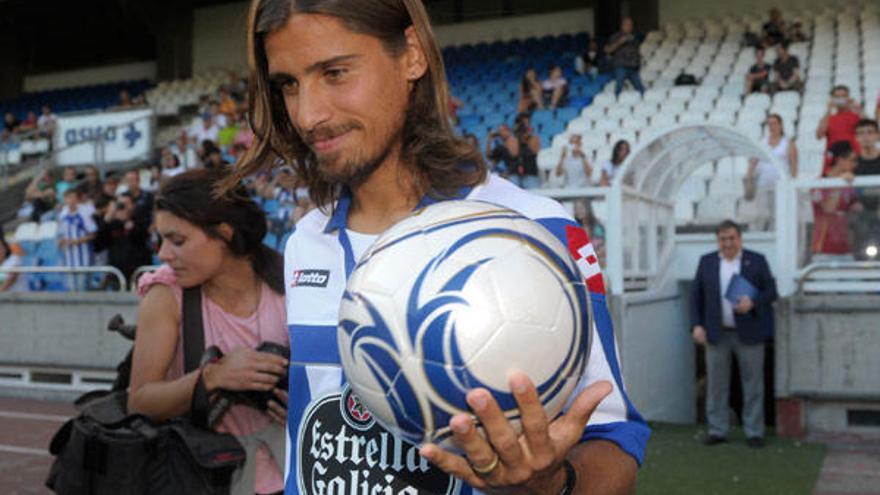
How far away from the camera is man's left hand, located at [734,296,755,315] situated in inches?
318

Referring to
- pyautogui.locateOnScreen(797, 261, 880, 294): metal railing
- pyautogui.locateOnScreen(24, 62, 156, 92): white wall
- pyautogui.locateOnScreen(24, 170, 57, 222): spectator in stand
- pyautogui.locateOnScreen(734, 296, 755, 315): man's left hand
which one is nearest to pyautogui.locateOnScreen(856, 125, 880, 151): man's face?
pyautogui.locateOnScreen(797, 261, 880, 294): metal railing

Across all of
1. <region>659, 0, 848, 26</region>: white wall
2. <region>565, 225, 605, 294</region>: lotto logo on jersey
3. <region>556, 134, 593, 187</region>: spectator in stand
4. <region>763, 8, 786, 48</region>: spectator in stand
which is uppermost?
<region>659, 0, 848, 26</region>: white wall

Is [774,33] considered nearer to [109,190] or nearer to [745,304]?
[745,304]

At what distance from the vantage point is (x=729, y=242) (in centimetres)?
841

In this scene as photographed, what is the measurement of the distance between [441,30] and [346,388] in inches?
855

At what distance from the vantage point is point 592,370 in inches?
63.3

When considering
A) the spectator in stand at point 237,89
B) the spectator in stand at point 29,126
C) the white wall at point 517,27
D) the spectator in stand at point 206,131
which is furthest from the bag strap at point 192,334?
the spectator in stand at point 29,126

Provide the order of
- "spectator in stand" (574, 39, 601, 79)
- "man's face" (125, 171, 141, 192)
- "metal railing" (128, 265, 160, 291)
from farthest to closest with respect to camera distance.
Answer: "spectator in stand" (574, 39, 601, 79)
"man's face" (125, 171, 141, 192)
"metal railing" (128, 265, 160, 291)

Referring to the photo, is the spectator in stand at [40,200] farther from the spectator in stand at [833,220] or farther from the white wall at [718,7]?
the white wall at [718,7]

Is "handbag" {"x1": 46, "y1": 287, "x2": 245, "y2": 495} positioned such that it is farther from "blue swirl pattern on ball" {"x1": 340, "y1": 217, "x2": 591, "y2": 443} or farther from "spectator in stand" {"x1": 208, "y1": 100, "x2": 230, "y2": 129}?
"spectator in stand" {"x1": 208, "y1": 100, "x2": 230, "y2": 129}

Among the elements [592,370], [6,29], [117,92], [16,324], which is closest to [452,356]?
[592,370]

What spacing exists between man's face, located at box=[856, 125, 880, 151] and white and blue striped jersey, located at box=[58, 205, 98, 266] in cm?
792

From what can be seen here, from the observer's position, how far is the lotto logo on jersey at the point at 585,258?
5.45 feet

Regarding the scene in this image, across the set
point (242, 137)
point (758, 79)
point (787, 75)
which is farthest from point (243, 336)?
point (758, 79)
